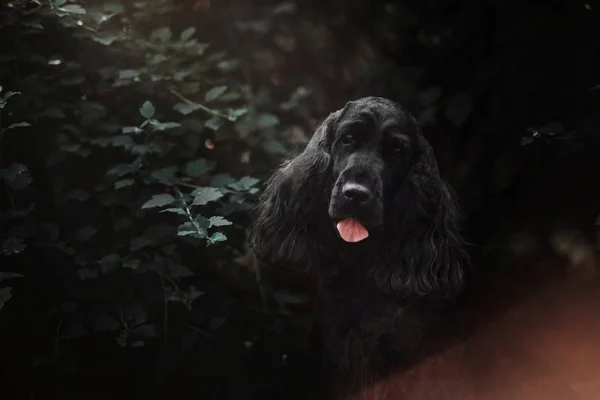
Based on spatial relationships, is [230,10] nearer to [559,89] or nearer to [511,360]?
[559,89]

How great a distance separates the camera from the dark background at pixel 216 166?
75.1 inches

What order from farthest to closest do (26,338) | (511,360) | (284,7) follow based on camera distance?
(284,7) → (26,338) → (511,360)

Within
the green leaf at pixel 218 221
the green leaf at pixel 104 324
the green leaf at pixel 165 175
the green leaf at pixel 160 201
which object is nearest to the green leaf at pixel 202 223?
the green leaf at pixel 218 221

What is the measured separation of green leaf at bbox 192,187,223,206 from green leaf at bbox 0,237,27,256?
1.66 feet

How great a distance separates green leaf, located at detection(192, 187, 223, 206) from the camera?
1.95 metres

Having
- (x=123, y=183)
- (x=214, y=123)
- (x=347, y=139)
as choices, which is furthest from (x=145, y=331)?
(x=347, y=139)

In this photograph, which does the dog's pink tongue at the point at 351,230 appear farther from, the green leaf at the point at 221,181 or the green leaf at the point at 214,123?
the green leaf at the point at 214,123

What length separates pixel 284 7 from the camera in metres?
2.46

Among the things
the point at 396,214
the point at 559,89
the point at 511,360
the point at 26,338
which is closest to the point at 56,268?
the point at 26,338

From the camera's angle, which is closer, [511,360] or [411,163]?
[411,163]

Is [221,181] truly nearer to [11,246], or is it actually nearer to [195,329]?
[195,329]

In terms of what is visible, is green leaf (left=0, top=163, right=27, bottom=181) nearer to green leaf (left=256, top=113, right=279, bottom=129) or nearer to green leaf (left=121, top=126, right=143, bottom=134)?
green leaf (left=121, top=126, right=143, bottom=134)

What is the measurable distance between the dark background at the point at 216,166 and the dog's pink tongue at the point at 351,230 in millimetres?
555

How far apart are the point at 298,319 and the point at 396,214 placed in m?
0.79
